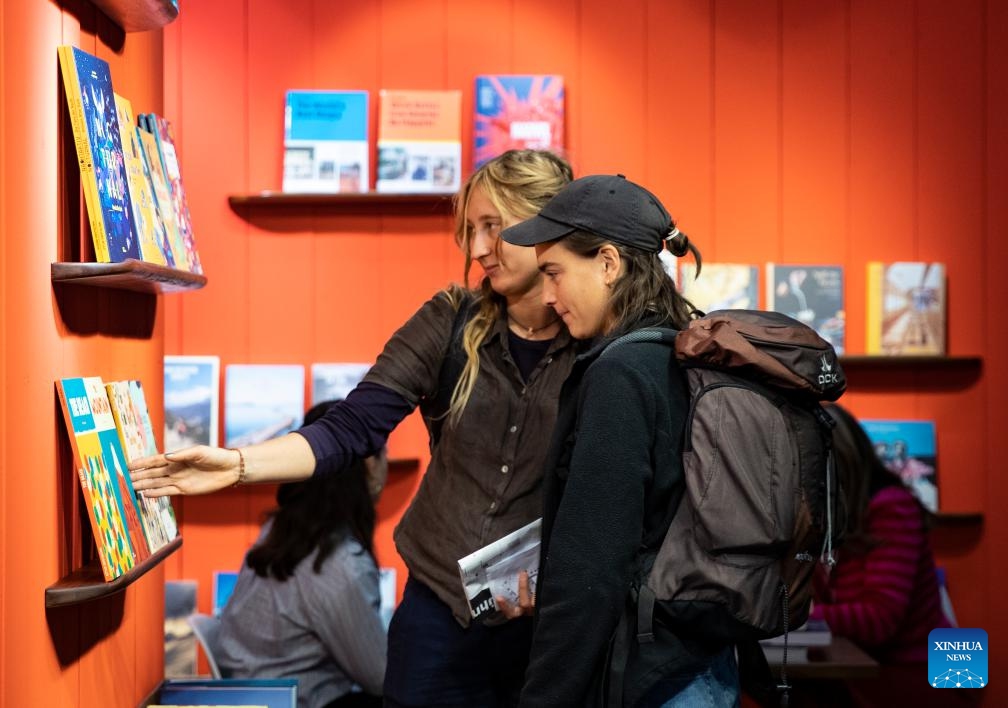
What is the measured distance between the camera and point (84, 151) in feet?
5.32

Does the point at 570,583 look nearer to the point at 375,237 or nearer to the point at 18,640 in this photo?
the point at 18,640

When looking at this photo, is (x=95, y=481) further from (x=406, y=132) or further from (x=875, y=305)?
(x=875, y=305)

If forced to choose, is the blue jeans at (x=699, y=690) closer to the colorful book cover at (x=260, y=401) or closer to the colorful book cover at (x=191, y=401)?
the colorful book cover at (x=260, y=401)

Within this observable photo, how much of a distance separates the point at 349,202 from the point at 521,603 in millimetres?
2064

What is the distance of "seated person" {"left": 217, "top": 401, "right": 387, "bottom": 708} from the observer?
2.60 metres

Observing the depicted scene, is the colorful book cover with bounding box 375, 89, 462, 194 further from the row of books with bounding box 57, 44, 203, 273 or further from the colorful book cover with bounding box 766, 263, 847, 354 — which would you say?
the row of books with bounding box 57, 44, 203, 273

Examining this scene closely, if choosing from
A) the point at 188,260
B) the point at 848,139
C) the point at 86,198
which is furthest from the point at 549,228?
the point at 848,139

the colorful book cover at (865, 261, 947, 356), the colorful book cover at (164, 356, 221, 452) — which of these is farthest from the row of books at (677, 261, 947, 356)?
the colorful book cover at (164, 356, 221, 452)

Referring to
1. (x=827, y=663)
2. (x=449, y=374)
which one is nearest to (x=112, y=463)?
(x=449, y=374)

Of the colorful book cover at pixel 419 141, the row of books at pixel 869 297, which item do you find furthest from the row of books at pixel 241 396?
the row of books at pixel 869 297

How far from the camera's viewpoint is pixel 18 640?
1.52 m

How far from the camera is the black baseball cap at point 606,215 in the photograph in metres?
1.58

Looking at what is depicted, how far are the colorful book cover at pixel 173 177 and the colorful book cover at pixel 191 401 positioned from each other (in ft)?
4.77

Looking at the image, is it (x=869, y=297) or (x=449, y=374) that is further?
(x=869, y=297)
